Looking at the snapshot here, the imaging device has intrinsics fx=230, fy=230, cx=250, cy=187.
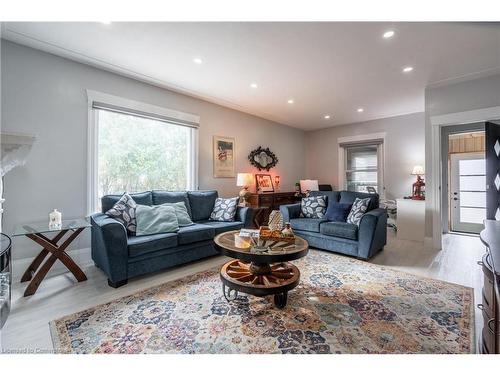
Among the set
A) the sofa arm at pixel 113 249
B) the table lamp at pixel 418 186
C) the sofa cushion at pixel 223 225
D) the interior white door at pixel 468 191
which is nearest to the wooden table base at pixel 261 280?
the sofa cushion at pixel 223 225

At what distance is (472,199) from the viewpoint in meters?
4.93

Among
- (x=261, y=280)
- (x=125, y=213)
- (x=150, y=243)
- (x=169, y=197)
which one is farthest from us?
(x=169, y=197)

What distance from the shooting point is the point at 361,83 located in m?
3.49

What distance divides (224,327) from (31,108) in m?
3.13

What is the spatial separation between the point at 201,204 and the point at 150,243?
4.20 ft

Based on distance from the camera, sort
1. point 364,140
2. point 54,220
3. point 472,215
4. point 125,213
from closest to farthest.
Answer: point 54,220, point 125,213, point 472,215, point 364,140

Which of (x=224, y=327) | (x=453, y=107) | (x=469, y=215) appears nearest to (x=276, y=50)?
(x=224, y=327)

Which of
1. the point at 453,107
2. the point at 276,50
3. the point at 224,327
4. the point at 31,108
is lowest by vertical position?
the point at 224,327

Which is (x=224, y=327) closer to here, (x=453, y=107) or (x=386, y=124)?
(x=453, y=107)

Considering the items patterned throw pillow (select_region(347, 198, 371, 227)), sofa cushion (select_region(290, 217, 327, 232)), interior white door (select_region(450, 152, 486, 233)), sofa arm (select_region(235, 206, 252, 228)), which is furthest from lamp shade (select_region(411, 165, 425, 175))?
sofa arm (select_region(235, 206, 252, 228))

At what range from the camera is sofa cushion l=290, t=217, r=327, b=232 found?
3.53 m

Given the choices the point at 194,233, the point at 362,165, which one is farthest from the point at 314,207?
Answer: the point at 362,165

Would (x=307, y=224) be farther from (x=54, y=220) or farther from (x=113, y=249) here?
(x=54, y=220)

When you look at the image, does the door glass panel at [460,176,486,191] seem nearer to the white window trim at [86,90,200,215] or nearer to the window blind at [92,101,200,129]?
the window blind at [92,101,200,129]
